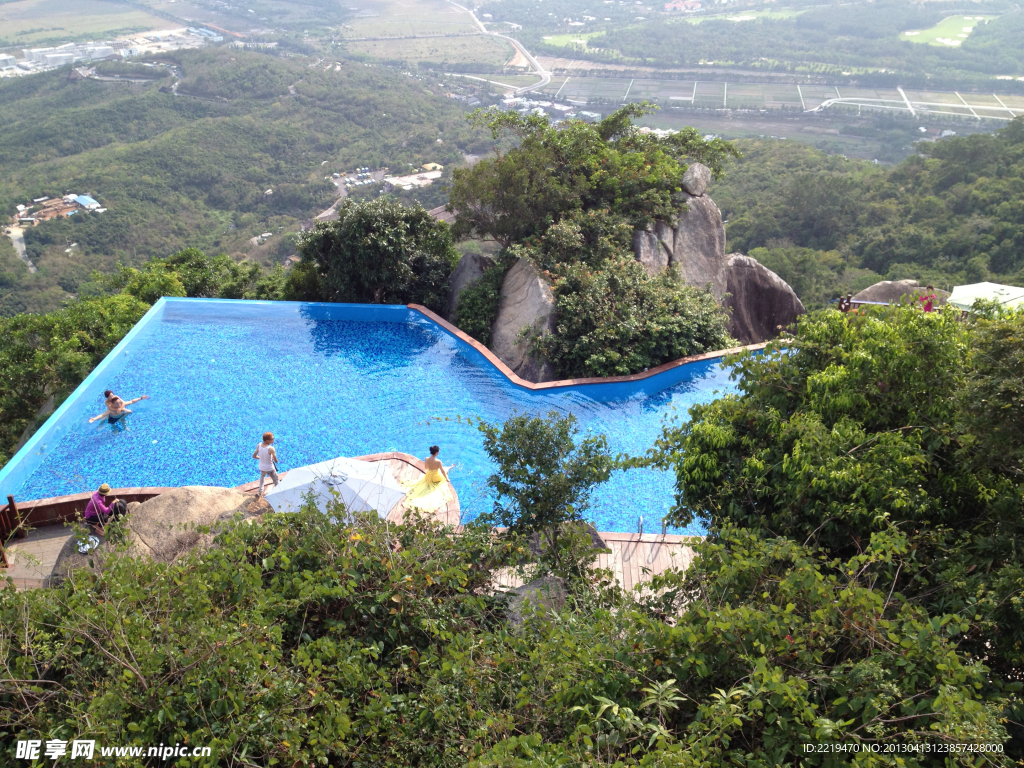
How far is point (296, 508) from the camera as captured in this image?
23.4ft

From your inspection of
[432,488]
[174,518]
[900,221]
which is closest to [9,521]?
[174,518]

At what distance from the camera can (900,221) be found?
3334 cm

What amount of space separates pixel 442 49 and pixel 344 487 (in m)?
115

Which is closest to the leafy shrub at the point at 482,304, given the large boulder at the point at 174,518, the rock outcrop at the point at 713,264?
the rock outcrop at the point at 713,264

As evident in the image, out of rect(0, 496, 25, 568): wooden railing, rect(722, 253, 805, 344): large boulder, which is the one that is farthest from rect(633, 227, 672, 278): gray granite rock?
rect(0, 496, 25, 568): wooden railing

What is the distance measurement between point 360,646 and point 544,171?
→ 1156 centimetres

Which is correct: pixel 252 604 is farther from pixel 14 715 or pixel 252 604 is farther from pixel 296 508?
pixel 296 508

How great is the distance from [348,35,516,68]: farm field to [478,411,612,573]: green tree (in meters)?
100

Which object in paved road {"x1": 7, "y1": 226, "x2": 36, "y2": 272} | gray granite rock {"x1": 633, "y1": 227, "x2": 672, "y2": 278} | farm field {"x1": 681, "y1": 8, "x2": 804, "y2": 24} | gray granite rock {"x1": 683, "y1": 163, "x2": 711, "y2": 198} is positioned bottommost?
paved road {"x1": 7, "y1": 226, "x2": 36, "y2": 272}

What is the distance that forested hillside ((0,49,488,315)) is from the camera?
4684 centimetres

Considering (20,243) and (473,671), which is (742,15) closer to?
(20,243)

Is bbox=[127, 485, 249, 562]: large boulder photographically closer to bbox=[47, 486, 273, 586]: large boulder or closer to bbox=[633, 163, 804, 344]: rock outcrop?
bbox=[47, 486, 273, 586]: large boulder

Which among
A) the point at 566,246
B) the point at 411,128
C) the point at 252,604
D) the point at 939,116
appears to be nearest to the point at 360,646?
the point at 252,604

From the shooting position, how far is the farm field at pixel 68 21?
378ft
